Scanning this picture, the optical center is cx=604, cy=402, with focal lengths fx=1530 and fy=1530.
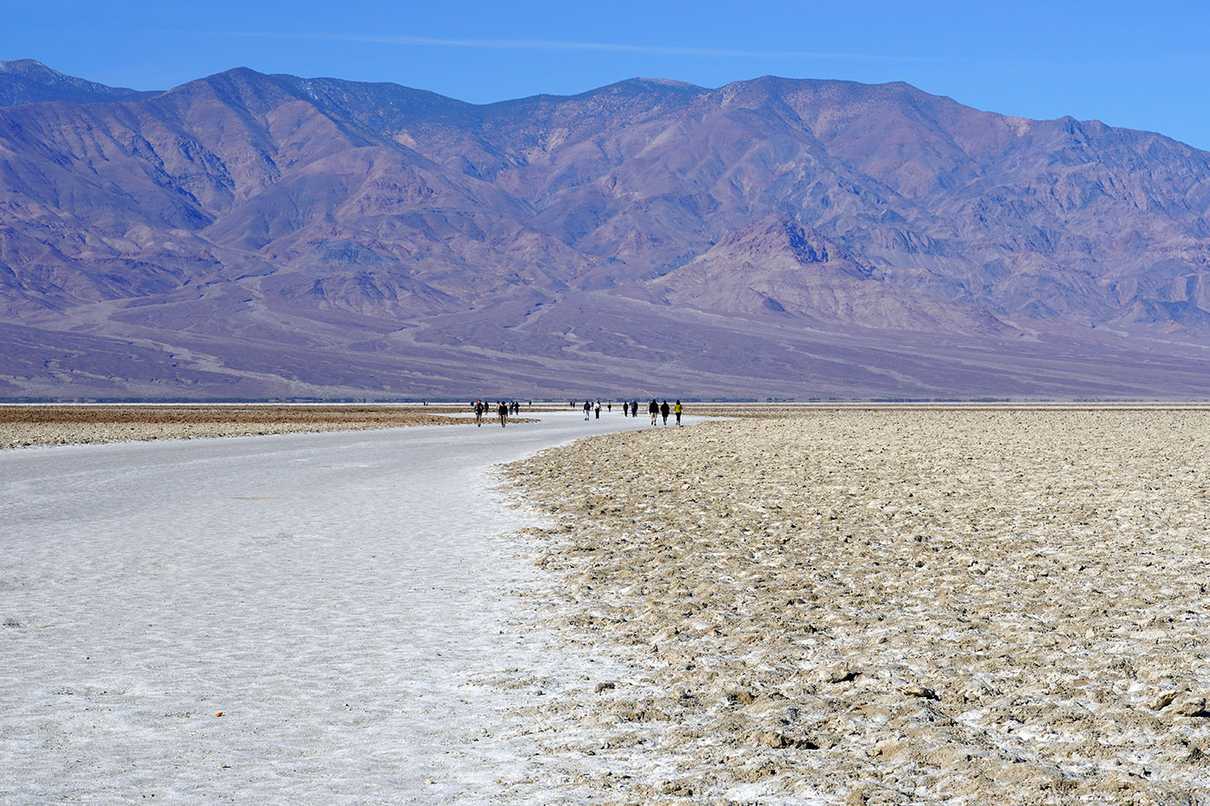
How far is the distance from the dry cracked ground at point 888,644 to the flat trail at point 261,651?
69 cm

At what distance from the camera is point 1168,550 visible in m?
16.4

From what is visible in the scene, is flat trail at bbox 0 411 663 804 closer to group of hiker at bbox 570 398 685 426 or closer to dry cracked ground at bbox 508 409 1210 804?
dry cracked ground at bbox 508 409 1210 804

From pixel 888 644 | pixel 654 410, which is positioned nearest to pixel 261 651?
pixel 888 644

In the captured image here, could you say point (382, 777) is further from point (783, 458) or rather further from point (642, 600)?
point (783, 458)

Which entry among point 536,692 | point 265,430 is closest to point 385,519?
point 536,692

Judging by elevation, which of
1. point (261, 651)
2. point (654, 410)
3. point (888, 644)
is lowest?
point (261, 651)

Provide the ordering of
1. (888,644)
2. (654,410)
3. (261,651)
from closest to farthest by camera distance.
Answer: (261,651), (888,644), (654,410)

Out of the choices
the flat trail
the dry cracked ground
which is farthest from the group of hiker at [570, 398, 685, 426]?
the flat trail

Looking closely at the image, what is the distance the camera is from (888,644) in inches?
434

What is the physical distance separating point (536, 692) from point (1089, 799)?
365 centimetres

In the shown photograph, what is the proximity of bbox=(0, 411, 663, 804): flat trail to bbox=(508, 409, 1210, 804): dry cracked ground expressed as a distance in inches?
27.3

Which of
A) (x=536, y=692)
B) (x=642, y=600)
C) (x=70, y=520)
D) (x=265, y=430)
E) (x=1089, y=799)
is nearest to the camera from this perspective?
(x=1089, y=799)

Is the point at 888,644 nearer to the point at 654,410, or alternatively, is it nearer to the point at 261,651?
the point at 261,651

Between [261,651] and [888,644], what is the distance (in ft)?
14.8
